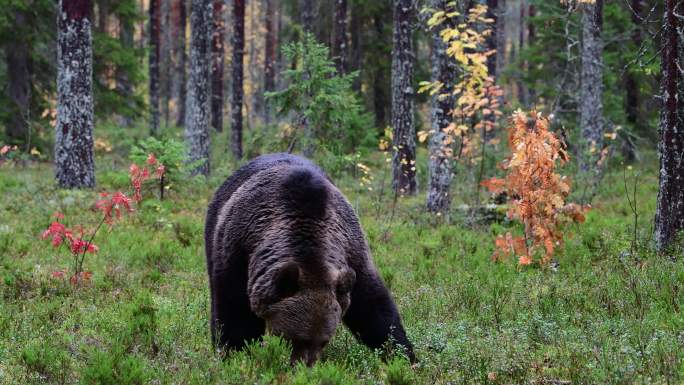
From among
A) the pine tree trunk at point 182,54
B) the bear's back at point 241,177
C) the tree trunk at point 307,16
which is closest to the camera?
the bear's back at point 241,177

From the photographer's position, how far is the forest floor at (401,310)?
525 cm

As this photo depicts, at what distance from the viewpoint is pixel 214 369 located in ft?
17.4

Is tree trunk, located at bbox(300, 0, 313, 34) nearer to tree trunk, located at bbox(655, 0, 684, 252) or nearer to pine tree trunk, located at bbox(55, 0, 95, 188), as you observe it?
pine tree trunk, located at bbox(55, 0, 95, 188)

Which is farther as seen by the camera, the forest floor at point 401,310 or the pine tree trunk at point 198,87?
the pine tree trunk at point 198,87

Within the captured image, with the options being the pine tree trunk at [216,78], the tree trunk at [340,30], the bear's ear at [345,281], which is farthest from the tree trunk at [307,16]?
the bear's ear at [345,281]

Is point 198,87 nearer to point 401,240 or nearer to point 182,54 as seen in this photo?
point 401,240

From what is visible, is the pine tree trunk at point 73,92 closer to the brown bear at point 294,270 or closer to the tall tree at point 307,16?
the tall tree at point 307,16

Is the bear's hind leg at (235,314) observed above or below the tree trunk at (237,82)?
below

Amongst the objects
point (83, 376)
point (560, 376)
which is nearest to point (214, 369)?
point (83, 376)

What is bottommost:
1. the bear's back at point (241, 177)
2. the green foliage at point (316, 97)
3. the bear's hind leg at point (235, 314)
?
the bear's hind leg at point (235, 314)

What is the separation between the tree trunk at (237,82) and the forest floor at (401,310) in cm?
1132

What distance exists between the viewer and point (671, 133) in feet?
29.0

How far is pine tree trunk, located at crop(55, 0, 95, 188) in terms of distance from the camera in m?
14.8

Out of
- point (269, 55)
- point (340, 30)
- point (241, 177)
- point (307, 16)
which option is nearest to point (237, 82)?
point (307, 16)
